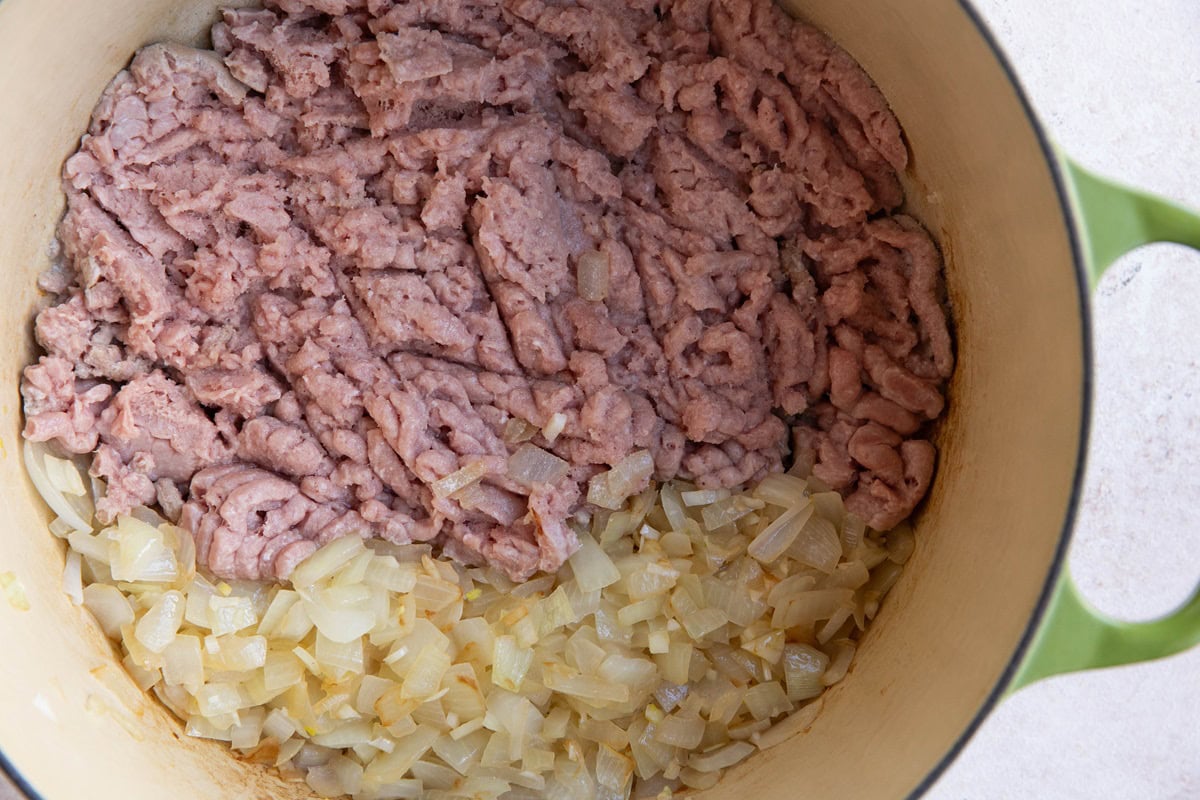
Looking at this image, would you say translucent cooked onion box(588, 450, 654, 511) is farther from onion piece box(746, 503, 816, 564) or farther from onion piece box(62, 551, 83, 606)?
onion piece box(62, 551, 83, 606)

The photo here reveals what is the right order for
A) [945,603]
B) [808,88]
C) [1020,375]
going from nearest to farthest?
1. [1020,375]
2. [945,603]
3. [808,88]

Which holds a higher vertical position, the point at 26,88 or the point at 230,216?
the point at 26,88

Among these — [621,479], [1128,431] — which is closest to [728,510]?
[621,479]

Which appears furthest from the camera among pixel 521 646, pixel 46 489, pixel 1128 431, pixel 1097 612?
pixel 1128 431

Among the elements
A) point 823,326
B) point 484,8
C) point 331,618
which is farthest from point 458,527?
point 484,8

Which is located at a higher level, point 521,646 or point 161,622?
point 161,622

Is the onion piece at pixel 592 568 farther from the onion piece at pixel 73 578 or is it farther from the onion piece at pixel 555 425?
the onion piece at pixel 73 578

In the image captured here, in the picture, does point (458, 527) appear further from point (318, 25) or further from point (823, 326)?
point (318, 25)

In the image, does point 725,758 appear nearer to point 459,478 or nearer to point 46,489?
point 459,478
